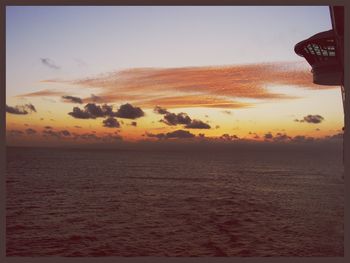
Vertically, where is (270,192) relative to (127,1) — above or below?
below

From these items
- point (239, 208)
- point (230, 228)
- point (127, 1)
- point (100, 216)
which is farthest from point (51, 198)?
point (127, 1)

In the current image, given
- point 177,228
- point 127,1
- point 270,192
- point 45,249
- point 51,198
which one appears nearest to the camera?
point 127,1

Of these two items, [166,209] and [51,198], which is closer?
[166,209]

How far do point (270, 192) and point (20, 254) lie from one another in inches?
1392

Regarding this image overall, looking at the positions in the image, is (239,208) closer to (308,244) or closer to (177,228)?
(177,228)

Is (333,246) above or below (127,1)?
below

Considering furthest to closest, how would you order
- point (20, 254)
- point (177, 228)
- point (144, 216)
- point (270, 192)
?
point (270, 192), point (144, 216), point (177, 228), point (20, 254)

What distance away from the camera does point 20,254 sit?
16.6 meters

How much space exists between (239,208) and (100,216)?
10662 mm

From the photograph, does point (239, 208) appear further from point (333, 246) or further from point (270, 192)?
point (270, 192)

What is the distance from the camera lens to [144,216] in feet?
90.7

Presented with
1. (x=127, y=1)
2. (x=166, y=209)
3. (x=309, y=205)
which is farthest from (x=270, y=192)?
(x=127, y=1)

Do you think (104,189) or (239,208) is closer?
(239,208)

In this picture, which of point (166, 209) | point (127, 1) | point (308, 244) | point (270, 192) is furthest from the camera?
point (270, 192)
